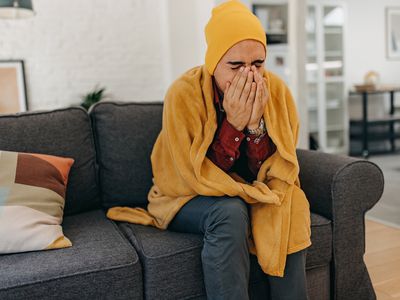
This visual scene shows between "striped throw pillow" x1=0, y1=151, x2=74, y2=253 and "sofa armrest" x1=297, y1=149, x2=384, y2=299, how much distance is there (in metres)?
0.86

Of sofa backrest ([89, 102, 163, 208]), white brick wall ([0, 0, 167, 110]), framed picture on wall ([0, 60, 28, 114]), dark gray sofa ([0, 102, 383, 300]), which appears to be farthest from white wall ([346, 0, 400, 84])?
sofa backrest ([89, 102, 163, 208])

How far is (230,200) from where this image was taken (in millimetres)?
1307

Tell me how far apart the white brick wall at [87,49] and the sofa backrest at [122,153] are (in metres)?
2.29

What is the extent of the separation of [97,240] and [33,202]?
0.79ft

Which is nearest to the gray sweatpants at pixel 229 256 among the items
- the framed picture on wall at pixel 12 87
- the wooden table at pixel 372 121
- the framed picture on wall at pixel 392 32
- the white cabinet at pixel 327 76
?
the framed picture on wall at pixel 12 87

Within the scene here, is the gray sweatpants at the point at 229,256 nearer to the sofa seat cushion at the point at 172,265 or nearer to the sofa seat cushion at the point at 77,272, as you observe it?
the sofa seat cushion at the point at 172,265

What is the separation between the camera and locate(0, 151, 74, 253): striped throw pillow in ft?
4.23

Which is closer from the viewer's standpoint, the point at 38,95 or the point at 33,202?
the point at 33,202

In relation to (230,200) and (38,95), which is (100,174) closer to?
(230,200)

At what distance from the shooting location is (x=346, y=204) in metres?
1.51

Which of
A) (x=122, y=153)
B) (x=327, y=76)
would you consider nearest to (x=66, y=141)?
(x=122, y=153)

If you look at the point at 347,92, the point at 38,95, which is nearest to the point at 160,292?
the point at 38,95

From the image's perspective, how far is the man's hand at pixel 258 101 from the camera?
4.48ft

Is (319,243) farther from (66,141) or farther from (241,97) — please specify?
(66,141)
